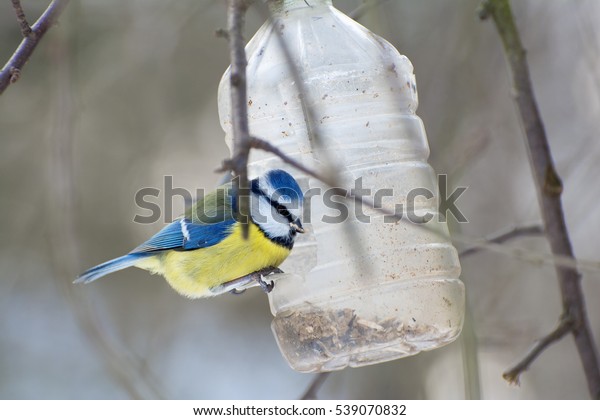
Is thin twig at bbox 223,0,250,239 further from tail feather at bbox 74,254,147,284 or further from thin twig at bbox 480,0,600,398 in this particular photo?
tail feather at bbox 74,254,147,284

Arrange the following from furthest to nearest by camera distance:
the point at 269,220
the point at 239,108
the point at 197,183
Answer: the point at 197,183
the point at 269,220
the point at 239,108

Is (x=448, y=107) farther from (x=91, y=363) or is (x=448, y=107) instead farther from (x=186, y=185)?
(x=91, y=363)

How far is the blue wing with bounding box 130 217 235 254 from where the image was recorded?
206 centimetres

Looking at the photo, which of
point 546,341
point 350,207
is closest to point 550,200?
point 546,341

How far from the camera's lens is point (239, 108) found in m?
1.00

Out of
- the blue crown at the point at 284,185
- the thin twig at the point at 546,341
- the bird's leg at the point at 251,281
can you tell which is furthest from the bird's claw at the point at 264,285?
the thin twig at the point at 546,341

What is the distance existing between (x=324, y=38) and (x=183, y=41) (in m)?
1.70

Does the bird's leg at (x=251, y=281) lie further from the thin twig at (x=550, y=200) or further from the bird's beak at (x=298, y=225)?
the thin twig at (x=550, y=200)

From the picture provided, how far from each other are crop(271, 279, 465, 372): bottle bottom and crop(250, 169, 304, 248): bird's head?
189 millimetres

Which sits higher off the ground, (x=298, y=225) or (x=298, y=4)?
(x=298, y=4)

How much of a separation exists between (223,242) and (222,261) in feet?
0.15

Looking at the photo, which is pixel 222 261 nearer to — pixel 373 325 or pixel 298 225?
pixel 298 225

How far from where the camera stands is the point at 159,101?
12.4 ft

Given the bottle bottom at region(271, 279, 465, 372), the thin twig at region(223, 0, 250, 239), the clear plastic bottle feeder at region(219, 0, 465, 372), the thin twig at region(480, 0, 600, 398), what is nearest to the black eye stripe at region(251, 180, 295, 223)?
the clear plastic bottle feeder at region(219, 0, 465, 372)
